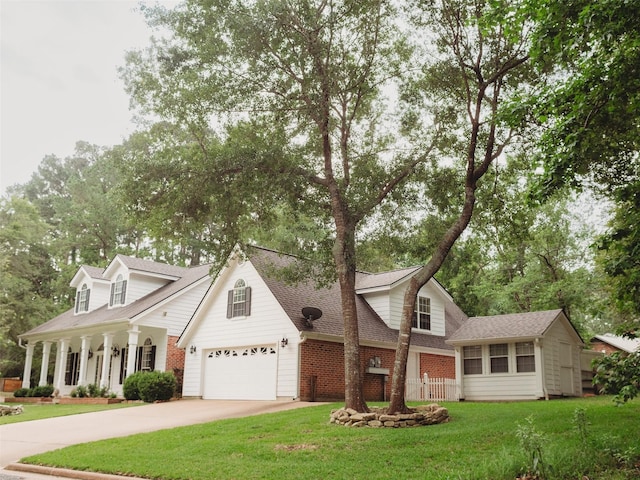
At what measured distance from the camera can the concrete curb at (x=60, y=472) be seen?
8996 millimetres

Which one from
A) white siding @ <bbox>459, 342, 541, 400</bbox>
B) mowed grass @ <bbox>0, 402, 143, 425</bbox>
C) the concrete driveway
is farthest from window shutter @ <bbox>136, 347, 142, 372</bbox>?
white siding @ <bbox>459, 342, 541, 400</bbox>

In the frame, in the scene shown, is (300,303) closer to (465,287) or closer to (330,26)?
(330,26)

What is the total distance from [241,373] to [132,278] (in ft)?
30.5

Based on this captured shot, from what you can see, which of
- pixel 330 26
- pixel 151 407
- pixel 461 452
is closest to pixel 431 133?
pixel 330 26

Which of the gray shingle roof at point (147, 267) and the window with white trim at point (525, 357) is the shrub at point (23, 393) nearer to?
the gray shingle roof at point (147, 267)

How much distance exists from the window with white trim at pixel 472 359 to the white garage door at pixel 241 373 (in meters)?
6.88

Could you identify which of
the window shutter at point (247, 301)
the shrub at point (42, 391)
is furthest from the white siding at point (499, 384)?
the shrub at point (42, 391)

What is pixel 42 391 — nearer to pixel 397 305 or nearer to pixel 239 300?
pixel 239 300

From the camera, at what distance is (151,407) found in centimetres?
2003

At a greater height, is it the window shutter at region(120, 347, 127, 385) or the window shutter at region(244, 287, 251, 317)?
the window shutter at region(244, 287, 251, 317)

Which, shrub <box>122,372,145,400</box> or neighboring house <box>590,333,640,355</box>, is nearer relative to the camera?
shrub <box>122,372,145,400</box>

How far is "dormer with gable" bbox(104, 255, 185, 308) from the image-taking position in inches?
1109

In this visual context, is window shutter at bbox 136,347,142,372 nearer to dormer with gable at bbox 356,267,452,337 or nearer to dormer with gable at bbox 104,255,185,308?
dormer with gable at bbox 104,255,185,308

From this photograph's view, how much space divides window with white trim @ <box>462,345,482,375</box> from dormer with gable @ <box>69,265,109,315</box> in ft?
61.5
